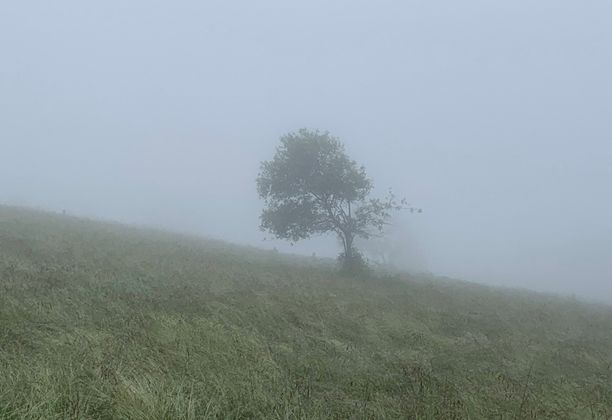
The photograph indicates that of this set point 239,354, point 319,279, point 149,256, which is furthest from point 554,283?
point 239,354

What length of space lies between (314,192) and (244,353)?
21284 millimetres

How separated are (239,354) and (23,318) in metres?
3.54

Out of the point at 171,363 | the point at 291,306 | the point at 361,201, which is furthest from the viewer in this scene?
the point at 361,201

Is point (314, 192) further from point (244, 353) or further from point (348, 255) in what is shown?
point (244, 353)

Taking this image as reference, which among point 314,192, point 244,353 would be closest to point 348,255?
point 314,192

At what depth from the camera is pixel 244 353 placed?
7367mm

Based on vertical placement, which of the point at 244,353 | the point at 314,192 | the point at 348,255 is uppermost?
the point at 314,192

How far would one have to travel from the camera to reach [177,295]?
11.3 meters

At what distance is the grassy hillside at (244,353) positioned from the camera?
16.9ft

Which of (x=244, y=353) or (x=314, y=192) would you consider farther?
(x=314, y=192)

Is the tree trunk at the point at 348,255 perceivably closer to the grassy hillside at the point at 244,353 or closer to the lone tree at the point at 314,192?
the lone tree at the point at 314,192

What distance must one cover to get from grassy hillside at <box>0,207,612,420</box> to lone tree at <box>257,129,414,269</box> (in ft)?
40.6

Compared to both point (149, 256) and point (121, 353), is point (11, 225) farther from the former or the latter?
point (121, 353)

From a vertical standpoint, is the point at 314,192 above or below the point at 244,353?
above
